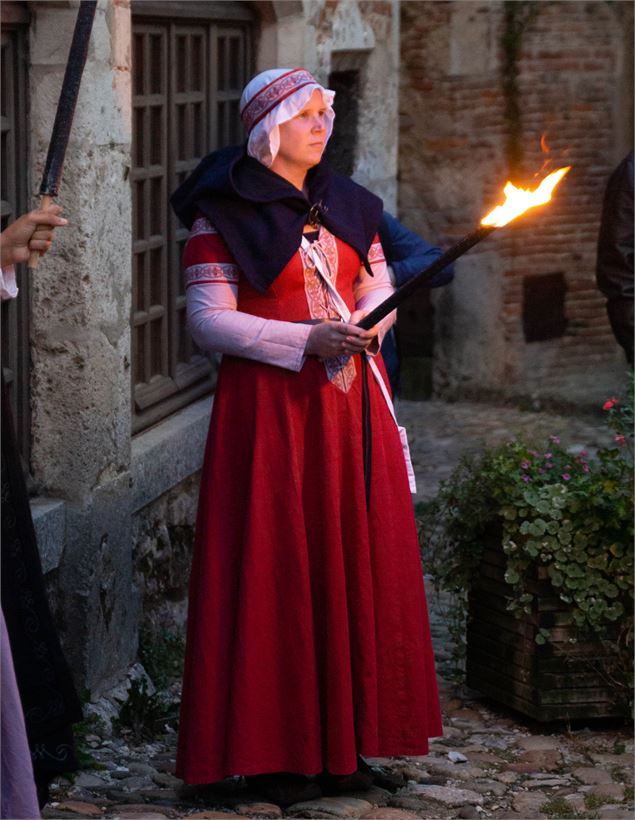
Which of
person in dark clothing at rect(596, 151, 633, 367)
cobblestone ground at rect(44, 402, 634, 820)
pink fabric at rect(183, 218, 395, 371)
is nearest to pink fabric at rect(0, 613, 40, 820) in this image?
cobblestone ground at rect(44, 402, 634, 820)

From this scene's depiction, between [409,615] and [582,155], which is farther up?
[582,155]

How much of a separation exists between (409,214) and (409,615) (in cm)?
652

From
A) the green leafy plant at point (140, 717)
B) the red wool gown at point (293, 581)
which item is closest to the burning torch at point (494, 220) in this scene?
the red wool gown at point (293, 581)

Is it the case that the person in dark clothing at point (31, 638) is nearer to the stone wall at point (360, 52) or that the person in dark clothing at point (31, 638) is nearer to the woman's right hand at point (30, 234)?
the woman's right hand at point (30, 234)

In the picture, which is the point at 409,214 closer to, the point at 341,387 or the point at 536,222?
the point at 536,222

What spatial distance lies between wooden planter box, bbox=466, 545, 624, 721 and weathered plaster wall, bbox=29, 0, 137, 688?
1.25 metres

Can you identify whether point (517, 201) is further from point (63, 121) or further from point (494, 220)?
point (63, 121)

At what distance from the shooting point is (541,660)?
197 inches

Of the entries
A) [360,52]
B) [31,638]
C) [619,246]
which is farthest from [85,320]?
[619,246]

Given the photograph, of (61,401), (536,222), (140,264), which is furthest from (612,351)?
(61,401)

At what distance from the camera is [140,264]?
590 centimetres

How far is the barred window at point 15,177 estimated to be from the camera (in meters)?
4.73

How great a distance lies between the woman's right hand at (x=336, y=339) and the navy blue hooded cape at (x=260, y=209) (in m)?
0.21

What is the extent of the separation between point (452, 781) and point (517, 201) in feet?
5.94
